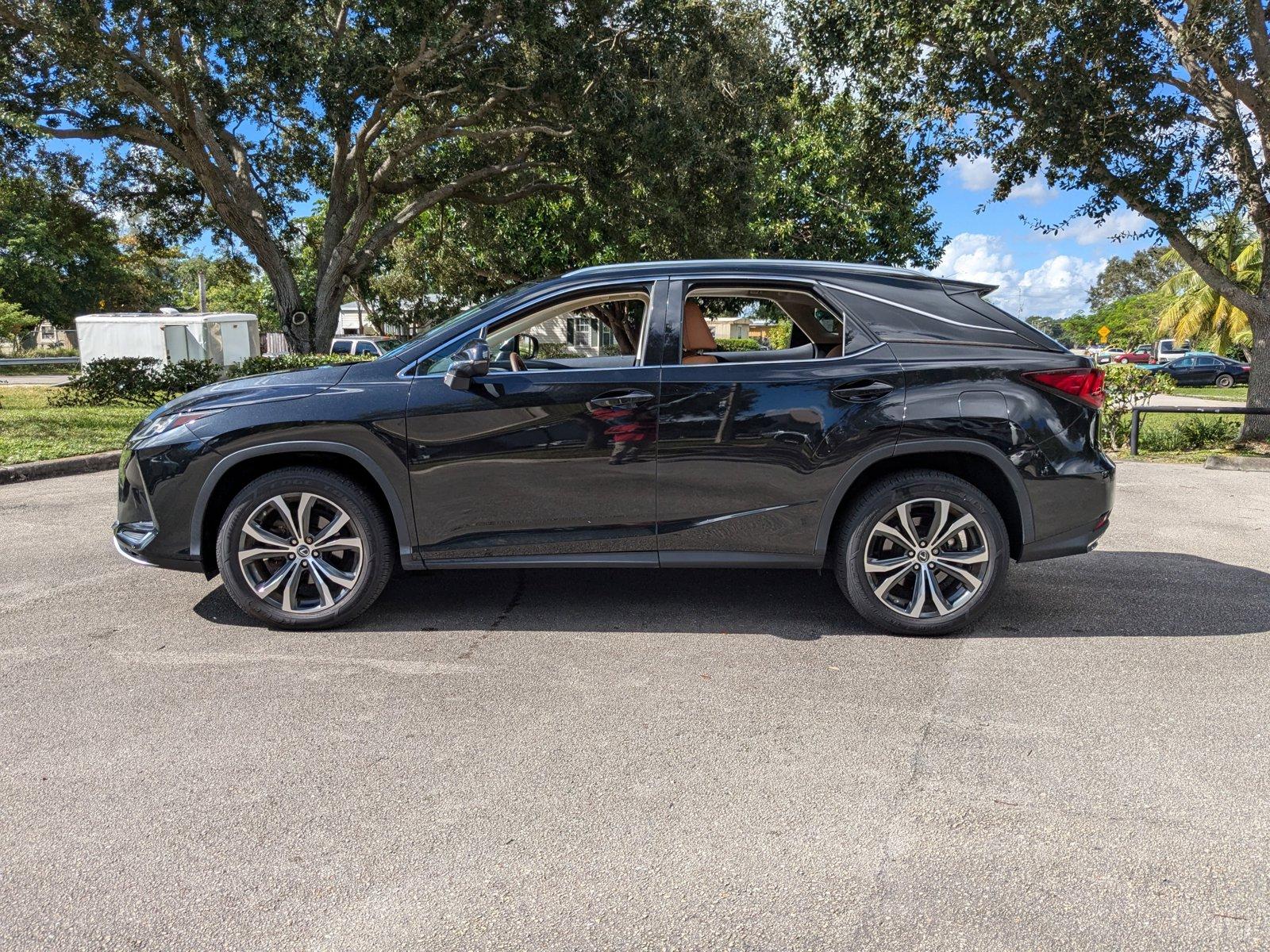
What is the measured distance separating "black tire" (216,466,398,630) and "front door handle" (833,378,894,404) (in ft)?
7.69

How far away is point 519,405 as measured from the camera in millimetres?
4379

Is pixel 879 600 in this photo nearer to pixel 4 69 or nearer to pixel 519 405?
pixel 519 405

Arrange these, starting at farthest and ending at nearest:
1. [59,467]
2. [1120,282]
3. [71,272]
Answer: [1120,282]
[71,272]
[59,467]

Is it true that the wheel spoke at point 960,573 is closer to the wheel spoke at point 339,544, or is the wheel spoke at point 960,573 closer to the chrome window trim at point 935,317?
the chrome window trim at point 935,317

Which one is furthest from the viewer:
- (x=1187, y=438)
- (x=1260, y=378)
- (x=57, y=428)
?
(x=1187, y=438)

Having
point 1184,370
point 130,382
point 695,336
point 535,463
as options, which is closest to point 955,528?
point 695,336

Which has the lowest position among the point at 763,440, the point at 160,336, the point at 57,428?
the point at 57,428

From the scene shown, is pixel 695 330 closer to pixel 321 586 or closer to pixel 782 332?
pixel 782 332

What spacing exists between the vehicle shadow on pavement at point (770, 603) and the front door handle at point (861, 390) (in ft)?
3.92

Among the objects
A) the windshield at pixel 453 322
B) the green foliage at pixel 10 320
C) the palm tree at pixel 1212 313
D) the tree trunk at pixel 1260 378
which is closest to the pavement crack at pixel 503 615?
the windshield at pixel 453 322

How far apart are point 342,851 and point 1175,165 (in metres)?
13.2

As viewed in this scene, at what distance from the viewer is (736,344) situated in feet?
23.3

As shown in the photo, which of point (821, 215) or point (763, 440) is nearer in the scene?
point (763, 440)

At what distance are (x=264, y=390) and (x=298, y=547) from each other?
2.62 feet
